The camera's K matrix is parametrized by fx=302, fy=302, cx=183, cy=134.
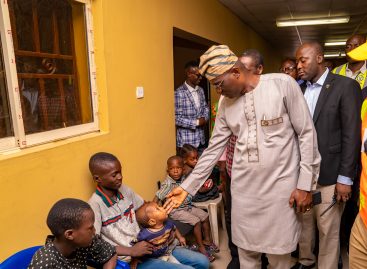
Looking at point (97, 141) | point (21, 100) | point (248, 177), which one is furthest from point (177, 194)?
point (21, 100)

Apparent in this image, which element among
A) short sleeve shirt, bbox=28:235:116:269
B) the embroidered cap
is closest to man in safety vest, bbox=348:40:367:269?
the embroidered cap

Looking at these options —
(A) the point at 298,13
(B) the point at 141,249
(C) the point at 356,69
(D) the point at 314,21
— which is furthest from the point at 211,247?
(D) the point at 314,21

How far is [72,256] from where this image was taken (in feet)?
4.74

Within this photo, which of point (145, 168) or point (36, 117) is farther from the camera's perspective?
point (145, 168)

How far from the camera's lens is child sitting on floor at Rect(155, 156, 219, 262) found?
284 cm

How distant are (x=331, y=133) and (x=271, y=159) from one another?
0.82 meters

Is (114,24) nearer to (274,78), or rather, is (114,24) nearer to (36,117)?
(36,117)

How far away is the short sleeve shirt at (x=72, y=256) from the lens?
4.27 ft

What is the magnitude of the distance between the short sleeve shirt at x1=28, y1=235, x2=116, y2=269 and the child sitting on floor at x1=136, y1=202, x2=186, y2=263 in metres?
0.43

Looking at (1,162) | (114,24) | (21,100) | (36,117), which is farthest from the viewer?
(114,24)

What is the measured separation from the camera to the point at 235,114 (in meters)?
1.75

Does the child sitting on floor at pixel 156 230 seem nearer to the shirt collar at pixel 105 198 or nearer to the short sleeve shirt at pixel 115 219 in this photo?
the short sleeve shirt at pixel 115 219

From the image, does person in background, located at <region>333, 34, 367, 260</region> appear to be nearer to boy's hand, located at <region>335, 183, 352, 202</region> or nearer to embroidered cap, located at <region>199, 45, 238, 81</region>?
boy's hand, located at <region>335, 183, 352, 202</region>

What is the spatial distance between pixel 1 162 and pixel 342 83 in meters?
2.20
